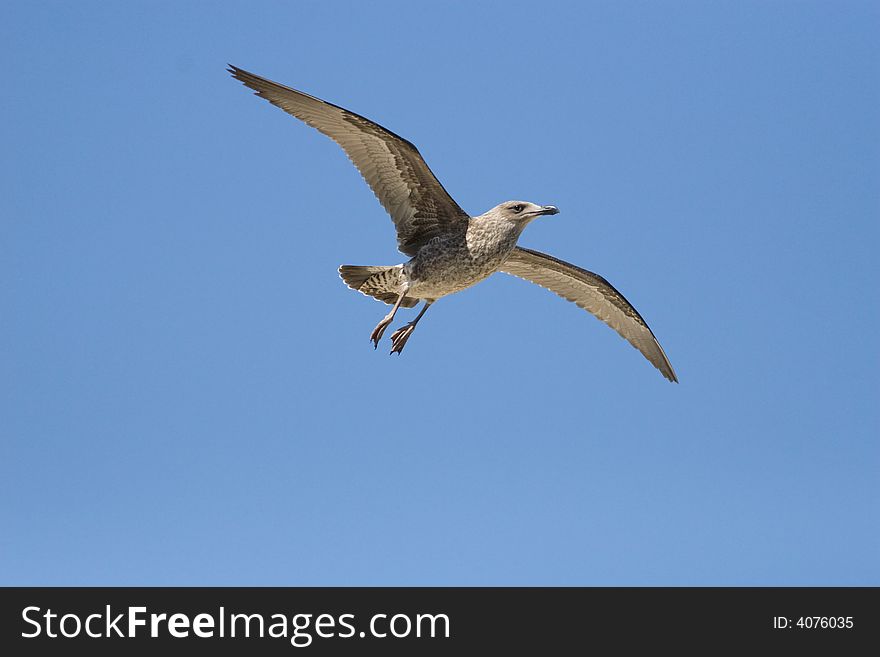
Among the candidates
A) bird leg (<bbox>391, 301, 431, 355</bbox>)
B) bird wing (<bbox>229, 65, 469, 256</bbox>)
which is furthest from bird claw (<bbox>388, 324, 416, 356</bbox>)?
bird wing (<bbox>229, 65, 469, 256</bbox>)

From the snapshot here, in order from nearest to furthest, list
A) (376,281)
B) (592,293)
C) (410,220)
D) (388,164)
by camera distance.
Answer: (388,164) < (410,220) < (376,281) < (592,293)

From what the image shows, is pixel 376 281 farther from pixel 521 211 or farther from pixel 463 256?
pixel 521 211

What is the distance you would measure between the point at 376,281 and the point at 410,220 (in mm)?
875

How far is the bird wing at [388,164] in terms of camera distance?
38.2 feet

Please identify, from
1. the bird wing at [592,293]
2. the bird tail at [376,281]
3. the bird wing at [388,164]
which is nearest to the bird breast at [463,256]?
the bird wing at [388,164]

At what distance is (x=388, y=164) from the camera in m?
12.1

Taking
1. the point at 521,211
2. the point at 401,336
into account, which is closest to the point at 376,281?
the point at 401,336

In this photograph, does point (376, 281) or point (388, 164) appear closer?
point (388, 164)

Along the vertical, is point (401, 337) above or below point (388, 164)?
below

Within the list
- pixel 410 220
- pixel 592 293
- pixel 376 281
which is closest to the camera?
pixel 410 220

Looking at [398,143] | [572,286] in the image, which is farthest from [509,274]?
[398,143]

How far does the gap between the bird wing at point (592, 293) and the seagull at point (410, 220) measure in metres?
1.82

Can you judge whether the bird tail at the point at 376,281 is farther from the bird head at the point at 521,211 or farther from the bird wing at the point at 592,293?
the bird wing at the point at 592,293
